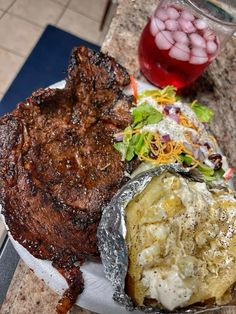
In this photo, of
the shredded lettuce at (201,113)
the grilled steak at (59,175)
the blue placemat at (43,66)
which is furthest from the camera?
the blue placemat at (43,66)

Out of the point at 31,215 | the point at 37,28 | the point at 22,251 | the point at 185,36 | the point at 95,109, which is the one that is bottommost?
the point at 37,28

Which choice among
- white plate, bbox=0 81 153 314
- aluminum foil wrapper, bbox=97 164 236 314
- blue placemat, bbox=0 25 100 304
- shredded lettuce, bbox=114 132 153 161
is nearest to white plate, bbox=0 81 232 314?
white plate, bbox=0 81 153 314

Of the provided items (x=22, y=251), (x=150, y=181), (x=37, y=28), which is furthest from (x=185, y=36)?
(x=37, y=28)

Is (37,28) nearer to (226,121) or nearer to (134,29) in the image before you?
(134,29)

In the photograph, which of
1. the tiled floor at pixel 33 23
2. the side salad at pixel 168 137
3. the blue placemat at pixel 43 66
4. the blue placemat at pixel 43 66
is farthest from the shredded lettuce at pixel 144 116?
the tiled floor at pixel 33 23

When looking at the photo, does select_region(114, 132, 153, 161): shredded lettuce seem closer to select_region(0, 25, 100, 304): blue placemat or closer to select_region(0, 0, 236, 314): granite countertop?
select_region(0, 0, 236, 314): granite countertop

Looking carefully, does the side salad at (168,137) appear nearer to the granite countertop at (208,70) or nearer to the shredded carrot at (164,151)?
the shredded carrot at (164,151)
